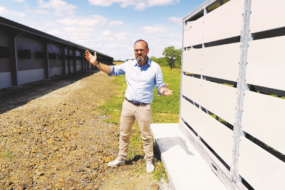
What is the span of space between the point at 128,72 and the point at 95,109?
5.28m

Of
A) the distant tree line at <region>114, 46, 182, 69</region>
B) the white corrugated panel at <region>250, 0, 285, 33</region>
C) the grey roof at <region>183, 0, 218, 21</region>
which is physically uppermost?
the distant tree line at <region>114, 46, 182, 69</region>

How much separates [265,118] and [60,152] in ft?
13.3

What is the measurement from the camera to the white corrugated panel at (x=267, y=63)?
1872 millimetres

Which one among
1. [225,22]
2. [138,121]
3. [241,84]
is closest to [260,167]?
[241,84]

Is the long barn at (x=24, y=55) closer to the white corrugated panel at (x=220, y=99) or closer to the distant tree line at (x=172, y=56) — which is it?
the white corrugated panel at (x=220, y=99)

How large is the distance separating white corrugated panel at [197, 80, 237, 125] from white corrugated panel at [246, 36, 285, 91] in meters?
0.43

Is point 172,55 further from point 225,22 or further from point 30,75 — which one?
point 225,22

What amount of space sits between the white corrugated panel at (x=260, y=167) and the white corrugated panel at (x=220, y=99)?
1.45 feet

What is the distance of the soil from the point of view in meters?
3.34

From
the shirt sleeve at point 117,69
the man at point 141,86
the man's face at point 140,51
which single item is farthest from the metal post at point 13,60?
the man's face at point 140,51

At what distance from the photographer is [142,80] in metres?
3.28

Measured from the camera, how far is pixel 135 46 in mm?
3275

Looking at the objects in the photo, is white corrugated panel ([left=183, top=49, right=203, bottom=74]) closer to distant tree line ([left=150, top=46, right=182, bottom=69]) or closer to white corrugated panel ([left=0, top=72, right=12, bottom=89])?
white corrugated panel ([left=0, top=72, right=12, bottom=89])

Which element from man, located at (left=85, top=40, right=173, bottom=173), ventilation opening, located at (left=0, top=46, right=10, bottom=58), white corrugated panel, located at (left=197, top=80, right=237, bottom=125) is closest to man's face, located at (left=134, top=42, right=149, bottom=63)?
man, located at (left=85, top=40, right=173, bottom=173)
